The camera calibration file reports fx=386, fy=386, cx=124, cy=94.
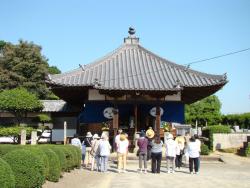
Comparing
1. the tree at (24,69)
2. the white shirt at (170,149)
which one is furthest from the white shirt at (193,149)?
the tree at (24,69)

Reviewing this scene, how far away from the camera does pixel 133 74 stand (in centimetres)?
2683

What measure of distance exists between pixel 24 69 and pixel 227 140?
93.0ft

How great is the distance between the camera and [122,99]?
25.1 m

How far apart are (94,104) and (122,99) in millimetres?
2179

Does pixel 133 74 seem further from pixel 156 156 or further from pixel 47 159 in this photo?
pixel 47 159

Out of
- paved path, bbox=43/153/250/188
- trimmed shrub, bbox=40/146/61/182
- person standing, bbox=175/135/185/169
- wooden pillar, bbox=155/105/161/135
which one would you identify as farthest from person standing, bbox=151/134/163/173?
wooden pillar, bbox=155/105/161/135

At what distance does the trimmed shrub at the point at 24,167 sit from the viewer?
9.62 meters

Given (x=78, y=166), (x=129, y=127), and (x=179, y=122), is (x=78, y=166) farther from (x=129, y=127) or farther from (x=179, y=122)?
(x=179, y=122)

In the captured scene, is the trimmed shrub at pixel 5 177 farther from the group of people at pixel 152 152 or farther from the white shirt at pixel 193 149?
the white shirt at pixel 193 149

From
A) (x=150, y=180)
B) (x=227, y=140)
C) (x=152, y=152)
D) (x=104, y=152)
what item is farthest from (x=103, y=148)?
(x=227, y=140)

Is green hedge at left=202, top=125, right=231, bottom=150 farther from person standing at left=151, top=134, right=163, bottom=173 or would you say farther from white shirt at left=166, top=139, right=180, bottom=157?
person standing at left=151, top=134, right=163, bottom=173

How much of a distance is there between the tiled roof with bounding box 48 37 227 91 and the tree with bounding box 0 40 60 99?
20731 mm

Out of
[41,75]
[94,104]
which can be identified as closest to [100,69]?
[94,104]

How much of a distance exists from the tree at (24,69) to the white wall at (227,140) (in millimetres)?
25840
